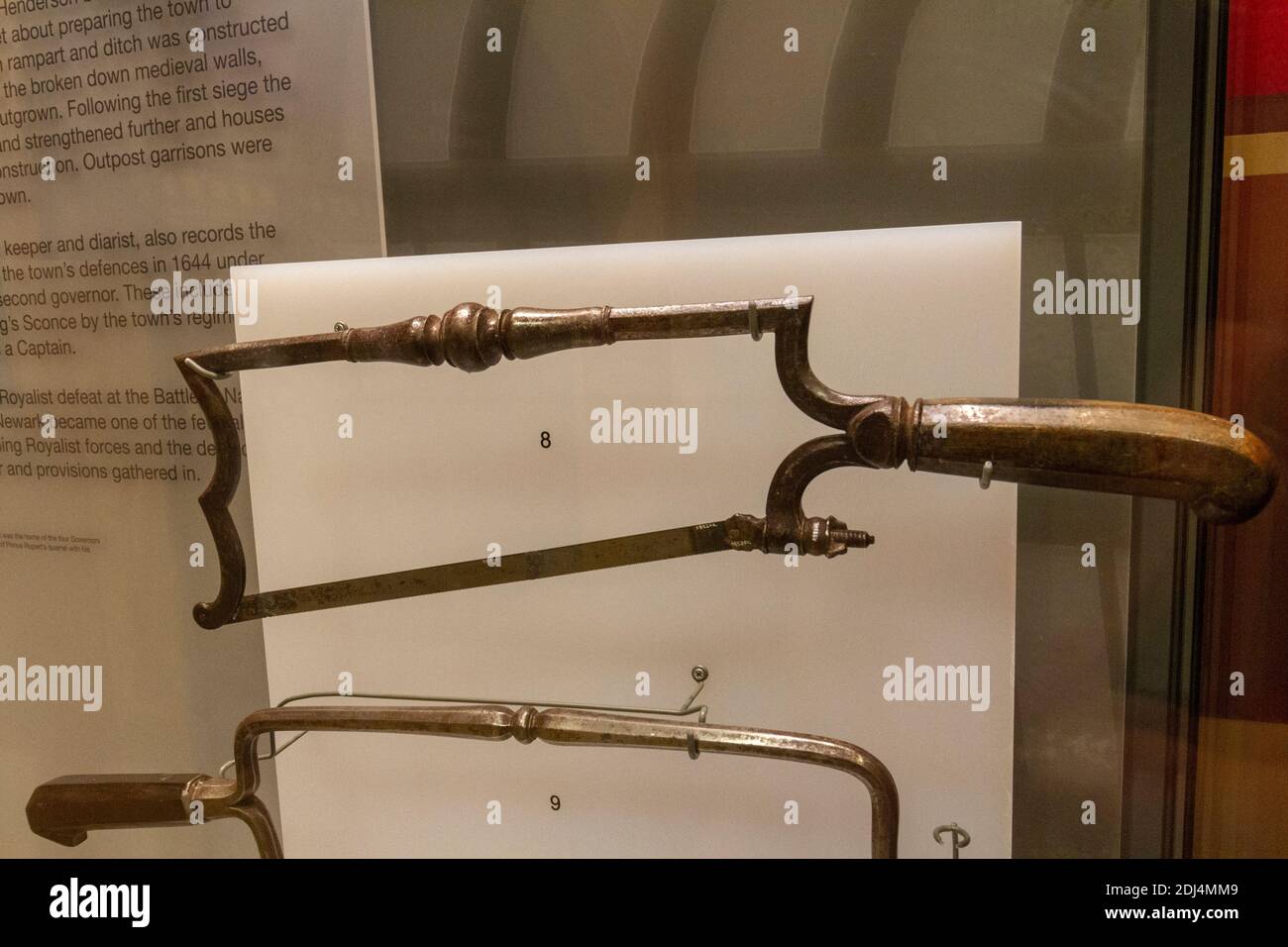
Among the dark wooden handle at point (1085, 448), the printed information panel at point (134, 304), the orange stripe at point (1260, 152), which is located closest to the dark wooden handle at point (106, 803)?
the printed information panel at point (134, 304)

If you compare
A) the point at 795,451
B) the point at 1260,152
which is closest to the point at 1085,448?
the point at 795,451

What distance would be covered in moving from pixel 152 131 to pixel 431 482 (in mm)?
757

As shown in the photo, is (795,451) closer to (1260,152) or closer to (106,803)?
(1260,152)

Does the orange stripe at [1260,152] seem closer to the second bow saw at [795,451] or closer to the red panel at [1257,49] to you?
the red panel at [1257,49]

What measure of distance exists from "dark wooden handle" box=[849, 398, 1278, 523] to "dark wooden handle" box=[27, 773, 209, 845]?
116 centimetres

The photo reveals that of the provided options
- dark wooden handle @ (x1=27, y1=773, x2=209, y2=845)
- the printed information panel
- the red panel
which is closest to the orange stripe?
the red panel

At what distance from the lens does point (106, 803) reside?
140cm

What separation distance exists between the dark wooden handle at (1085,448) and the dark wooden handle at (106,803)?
116 centimetres

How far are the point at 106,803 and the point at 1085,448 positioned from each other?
1490mm

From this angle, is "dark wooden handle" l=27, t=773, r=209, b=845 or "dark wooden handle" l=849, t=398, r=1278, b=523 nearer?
"dark wooden handle" l=849, t=398, r=1278, b=523

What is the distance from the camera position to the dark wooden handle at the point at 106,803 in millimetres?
1377

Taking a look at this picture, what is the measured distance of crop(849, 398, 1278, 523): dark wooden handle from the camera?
933 millimetres

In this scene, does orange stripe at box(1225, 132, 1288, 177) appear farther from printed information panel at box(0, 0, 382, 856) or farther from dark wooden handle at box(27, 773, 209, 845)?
dark wooden handle at box(27, 773, 209, 845)

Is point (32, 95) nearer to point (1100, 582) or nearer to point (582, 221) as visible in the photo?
point (582, 221)
